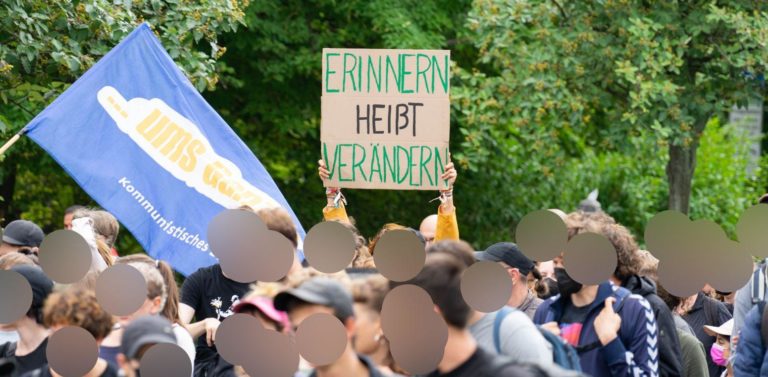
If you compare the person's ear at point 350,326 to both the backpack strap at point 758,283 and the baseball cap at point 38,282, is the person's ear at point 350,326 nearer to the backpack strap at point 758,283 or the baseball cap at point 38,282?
the baseball cap at point 38,282

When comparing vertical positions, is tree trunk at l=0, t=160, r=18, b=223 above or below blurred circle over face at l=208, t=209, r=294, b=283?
below

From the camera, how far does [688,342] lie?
6.45 meters

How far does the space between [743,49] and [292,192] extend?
5.98 metres

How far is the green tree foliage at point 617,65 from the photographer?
12102 mm

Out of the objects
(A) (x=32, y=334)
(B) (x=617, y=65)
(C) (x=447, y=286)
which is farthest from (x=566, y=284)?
(B) (x=617, y=65)

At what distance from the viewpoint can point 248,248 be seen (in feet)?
16.3

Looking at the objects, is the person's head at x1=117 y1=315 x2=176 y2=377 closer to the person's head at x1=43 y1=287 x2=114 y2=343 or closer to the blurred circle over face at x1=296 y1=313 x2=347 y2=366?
the blurred circle over face at x1=296 y1=313 x2=347 y2=366

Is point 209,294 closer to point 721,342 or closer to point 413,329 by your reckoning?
point 413,329

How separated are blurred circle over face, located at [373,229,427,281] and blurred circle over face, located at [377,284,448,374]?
22 centimetres

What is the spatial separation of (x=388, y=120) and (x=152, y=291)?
228 centimetres

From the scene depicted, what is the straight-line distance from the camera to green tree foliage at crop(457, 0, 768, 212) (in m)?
12.1

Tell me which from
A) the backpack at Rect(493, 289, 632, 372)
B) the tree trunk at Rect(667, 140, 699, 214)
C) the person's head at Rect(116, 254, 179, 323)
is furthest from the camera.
→ the tree trunk at Rect(667, 140, 699, 214)

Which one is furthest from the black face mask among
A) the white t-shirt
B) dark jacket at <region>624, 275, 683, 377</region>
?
the white t-shirt

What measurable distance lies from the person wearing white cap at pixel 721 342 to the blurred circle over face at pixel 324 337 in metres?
3.76
